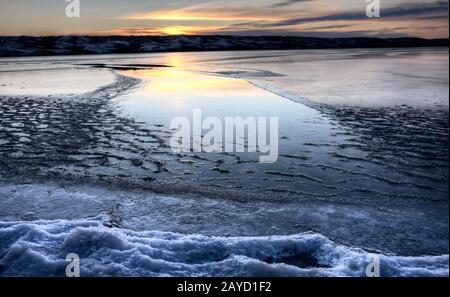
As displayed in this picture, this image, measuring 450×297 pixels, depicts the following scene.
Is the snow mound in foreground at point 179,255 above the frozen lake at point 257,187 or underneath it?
underneath

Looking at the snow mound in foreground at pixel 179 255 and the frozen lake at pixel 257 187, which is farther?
the frozen lake at pixel 257 187

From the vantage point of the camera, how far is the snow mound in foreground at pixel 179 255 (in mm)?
4008

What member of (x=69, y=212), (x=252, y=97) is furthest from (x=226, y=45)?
(x=69, y=212)

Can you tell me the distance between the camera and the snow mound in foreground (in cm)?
401

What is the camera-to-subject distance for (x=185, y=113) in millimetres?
12250

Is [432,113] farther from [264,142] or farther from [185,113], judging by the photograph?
[185,113]

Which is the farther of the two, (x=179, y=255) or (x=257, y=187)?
(x=257, y=187)

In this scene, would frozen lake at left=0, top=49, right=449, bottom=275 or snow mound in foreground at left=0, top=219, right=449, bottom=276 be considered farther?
frozen lake at left=0, top=49, right=449, bottom=275

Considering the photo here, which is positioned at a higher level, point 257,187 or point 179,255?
point 257,187

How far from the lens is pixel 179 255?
431 cm

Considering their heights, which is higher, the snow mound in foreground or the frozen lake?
the frozen lake
